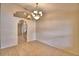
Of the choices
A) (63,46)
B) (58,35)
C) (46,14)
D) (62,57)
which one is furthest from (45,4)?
(62,57)

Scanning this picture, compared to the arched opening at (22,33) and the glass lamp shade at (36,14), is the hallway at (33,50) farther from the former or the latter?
the glass lamp shade at (36,14)

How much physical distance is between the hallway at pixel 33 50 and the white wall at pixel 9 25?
9 centimetres

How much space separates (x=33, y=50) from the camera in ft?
7.32

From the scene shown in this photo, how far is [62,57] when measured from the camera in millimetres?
2260

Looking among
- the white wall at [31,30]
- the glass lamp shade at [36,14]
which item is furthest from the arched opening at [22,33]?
the glass lamp shade at [36,14]

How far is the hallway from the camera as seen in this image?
2.20m

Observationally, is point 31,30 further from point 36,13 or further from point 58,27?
point 58,27

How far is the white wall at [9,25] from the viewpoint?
2.17 m

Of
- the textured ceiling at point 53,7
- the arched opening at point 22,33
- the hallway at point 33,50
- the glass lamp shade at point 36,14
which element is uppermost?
the textured ceiling at point 53,7

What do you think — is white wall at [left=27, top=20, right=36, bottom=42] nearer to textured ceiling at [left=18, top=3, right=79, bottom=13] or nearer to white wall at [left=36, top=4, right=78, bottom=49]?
white wall at [left=36, top=4, right=78, bottom=49]

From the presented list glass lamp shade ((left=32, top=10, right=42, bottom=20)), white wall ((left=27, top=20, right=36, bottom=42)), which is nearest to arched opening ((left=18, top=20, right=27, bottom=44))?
white wall ((left=27, top=20, right=36, bottom=42))

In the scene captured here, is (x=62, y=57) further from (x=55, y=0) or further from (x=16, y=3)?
(x=16, y=3)

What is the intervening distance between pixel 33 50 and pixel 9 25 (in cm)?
57

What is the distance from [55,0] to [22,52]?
3.34ft
